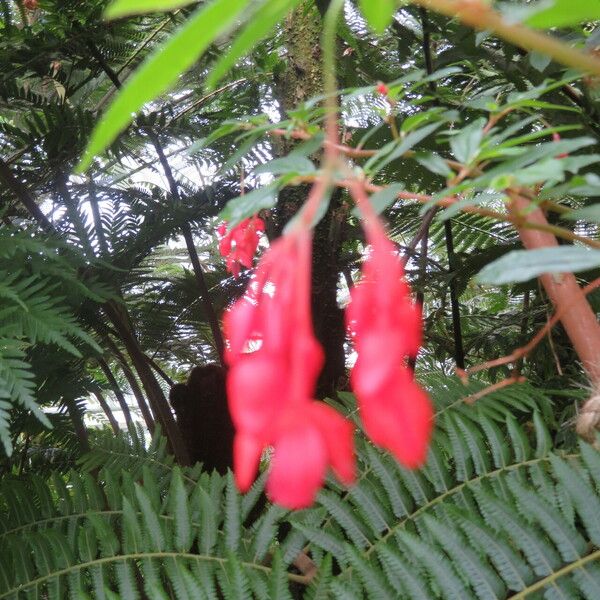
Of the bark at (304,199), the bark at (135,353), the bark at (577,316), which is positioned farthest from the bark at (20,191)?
the bark at (577,316)

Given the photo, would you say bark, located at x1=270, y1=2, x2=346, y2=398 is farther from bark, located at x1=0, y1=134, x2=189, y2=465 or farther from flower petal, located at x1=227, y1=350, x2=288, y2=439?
flower petal, located at x1=227, y1=350, x2=288, y2=439

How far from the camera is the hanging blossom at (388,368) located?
0.79 ft

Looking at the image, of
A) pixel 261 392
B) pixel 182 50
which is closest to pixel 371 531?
pixel 261 392

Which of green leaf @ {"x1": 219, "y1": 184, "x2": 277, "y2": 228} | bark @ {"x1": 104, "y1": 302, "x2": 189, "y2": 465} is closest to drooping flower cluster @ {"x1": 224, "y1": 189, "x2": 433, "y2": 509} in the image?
green leaf @ {"x1": 219, "y1": 184, "x2": 277, "y2": 228}

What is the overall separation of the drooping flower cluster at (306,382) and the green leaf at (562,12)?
86mm

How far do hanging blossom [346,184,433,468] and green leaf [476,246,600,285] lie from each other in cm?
4

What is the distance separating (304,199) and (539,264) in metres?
0.87

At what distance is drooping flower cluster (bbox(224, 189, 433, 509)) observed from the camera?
0.24 metres

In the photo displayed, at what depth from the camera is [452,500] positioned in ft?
2.92

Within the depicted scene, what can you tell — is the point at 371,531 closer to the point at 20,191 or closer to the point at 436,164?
the point at 436,164

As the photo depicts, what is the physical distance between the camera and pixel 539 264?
0.25 meters

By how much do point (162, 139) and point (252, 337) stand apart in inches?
48.4

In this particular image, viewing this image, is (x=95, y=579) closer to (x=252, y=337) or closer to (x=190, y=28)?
(x=252, y=337)

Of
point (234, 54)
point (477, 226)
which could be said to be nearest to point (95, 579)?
point (234, 54)
